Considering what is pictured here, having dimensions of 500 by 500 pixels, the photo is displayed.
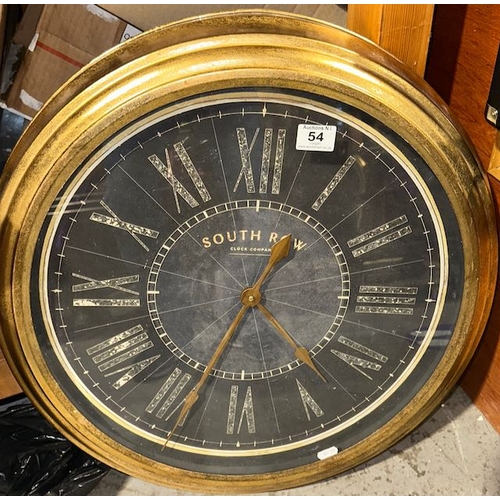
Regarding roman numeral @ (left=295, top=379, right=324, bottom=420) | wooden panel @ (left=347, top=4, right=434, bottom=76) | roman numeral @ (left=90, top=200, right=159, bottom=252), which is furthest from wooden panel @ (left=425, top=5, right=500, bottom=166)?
roman numeral @ (left=90, top=200, right=159, bottom=252)

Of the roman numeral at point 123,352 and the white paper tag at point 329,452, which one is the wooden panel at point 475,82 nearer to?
the white paper tag at point 329,452

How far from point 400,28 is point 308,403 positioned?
65 cm

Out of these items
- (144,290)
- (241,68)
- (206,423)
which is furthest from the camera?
(206,423)

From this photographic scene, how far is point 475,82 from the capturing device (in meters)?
1.16

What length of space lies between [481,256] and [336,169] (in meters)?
0.29

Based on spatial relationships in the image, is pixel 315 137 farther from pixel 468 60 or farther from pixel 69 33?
pixel 69 33

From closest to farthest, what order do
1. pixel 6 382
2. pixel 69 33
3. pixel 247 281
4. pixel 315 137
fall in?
pixel 315 137
pixel 247 281
pixel 6 382
pixel 69 33

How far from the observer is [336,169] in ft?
3.16

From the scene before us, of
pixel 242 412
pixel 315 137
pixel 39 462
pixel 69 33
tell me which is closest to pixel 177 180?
pixel 315 137

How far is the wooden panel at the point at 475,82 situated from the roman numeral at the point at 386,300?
0.26 m

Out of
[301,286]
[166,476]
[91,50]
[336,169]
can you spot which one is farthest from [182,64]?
[166,476]

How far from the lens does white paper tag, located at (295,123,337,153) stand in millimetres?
931

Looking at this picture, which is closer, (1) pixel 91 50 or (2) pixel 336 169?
(2) pixel 336 169

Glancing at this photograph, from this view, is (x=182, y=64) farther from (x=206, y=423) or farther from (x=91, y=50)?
(x=206, y=423)
